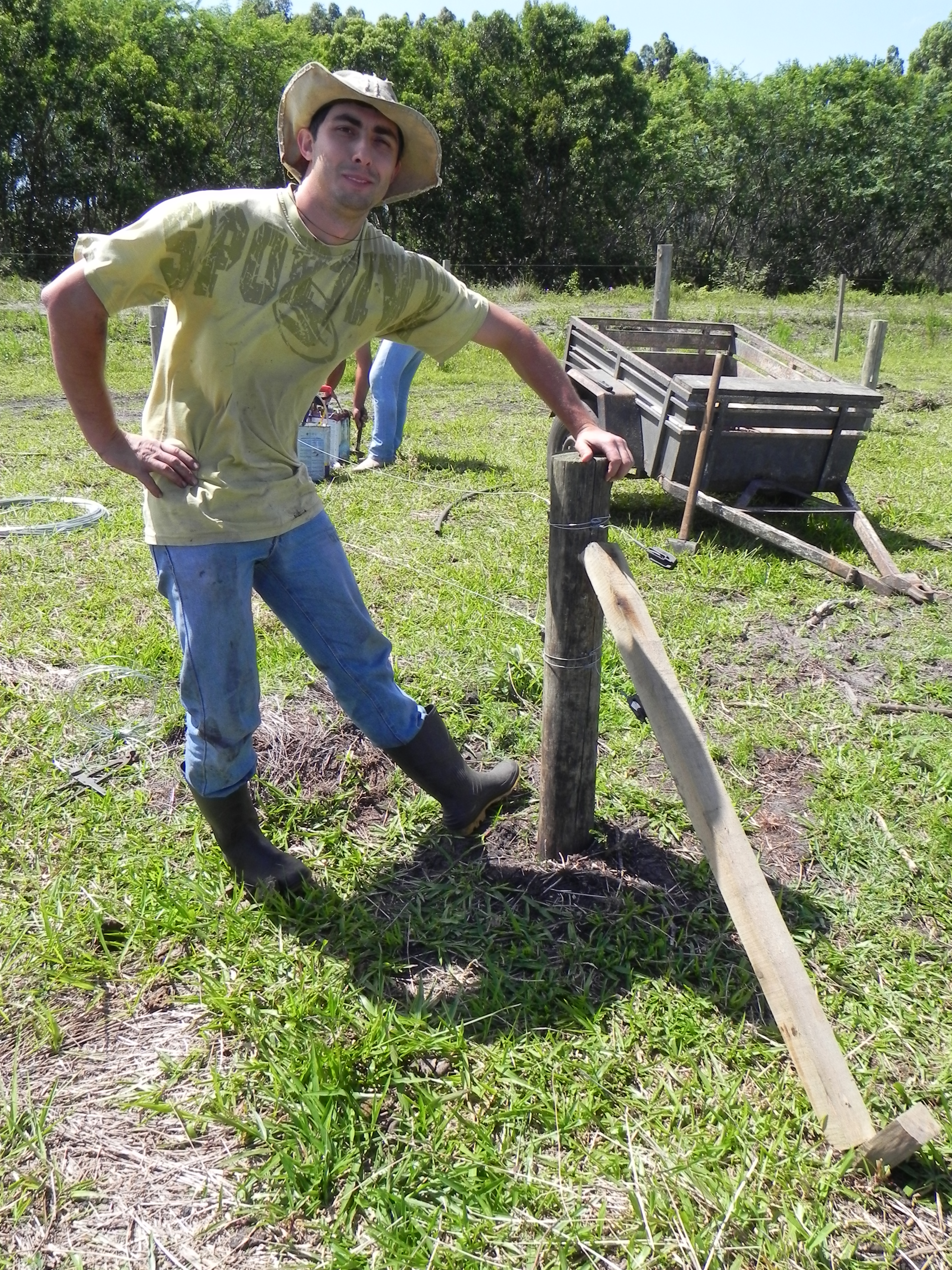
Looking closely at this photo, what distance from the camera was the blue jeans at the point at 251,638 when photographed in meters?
2.24

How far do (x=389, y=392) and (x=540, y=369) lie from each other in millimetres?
4900

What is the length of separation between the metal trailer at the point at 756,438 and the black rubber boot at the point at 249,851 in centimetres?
354

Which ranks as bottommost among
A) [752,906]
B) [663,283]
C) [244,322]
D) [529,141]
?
[752,906]

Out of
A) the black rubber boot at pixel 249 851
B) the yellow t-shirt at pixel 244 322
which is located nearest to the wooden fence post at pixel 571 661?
the yellow t-shirt at pixel 244 322

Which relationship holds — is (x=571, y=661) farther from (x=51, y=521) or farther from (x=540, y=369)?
(x=51, y=521)

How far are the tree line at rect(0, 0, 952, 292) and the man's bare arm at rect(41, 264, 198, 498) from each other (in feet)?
77.0

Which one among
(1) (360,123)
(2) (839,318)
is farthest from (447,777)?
(2) (839,318)

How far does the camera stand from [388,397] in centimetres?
714

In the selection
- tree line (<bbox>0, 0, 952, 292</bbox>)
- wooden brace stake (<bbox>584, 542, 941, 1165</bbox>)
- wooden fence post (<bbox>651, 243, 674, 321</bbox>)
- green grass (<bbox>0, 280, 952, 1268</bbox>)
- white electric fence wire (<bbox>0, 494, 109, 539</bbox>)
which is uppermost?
tree line (<bbox>0, 0, 952, 292</bbox>)

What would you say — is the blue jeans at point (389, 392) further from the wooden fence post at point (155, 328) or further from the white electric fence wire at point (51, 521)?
the white electric fence wire at point (51, 521)

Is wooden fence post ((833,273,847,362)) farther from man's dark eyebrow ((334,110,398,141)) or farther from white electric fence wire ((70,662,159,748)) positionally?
man's dark eyebrow ((334,110,398,141))

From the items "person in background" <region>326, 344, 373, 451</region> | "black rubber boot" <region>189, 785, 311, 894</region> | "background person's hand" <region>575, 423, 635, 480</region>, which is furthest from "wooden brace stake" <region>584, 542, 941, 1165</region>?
"person in background" <region>326, 344, 373, 451</region>

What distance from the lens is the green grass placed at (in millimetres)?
1786

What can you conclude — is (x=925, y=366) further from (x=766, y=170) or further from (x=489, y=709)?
(x=766, y=170)
